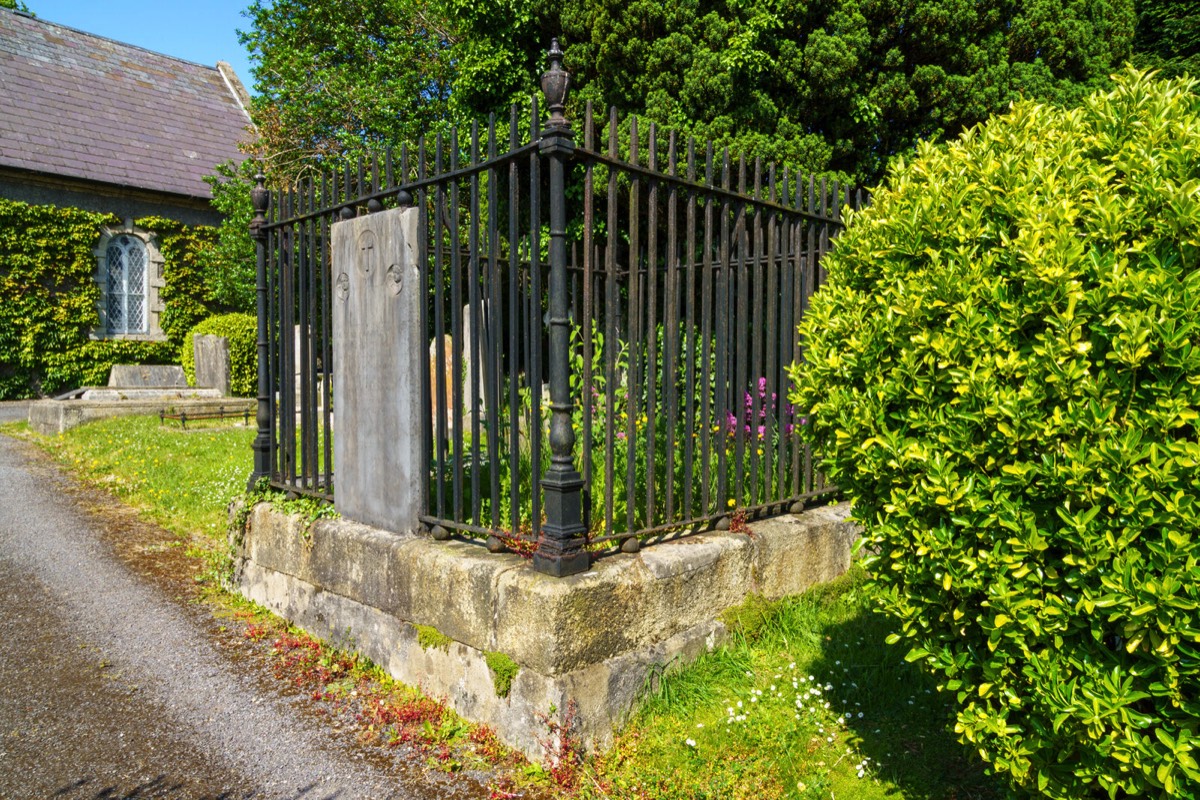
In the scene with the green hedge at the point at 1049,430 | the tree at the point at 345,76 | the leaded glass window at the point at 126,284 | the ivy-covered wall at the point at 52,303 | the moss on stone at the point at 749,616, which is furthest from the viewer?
the leaded glass window at the point at 126,284

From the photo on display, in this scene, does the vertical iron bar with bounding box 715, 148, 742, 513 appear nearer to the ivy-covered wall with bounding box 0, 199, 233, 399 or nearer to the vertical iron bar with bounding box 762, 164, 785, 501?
the vertical iron bar with bounding box 762, 164, 785, 501

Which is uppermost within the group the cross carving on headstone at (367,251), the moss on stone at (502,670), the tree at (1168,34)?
the tree at (1168,34)

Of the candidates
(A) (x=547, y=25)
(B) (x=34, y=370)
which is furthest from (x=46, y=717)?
(B) (x=34, y=370)

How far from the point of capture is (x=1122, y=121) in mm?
2312

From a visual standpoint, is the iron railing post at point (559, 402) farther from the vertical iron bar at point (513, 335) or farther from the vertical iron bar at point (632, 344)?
the vertical iron bar at point (632, 344)

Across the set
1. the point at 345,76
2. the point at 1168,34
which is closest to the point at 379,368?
the point at 345,76

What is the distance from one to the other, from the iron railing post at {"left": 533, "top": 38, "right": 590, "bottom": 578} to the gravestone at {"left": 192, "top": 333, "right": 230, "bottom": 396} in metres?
13.9

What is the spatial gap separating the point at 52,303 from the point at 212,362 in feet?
16.5

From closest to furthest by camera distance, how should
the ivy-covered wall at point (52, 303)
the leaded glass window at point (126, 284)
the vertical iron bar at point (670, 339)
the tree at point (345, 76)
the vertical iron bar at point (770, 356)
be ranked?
the vertical iron bar at point (670, 339), the vertical iron bar at point (770, 356), the tree at point (345, 76), the ivy-covered wall at point (52, 303), the leaded glass window at point (126, 284)

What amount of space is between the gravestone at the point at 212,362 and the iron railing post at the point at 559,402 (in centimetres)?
1393

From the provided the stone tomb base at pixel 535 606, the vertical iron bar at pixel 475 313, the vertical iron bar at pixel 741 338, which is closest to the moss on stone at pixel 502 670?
the stone tomb base at pixel 535 606

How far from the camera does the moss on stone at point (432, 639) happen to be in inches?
138

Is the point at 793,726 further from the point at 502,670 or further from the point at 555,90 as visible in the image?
the point at 555,90

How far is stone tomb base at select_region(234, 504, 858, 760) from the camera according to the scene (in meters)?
3.11
